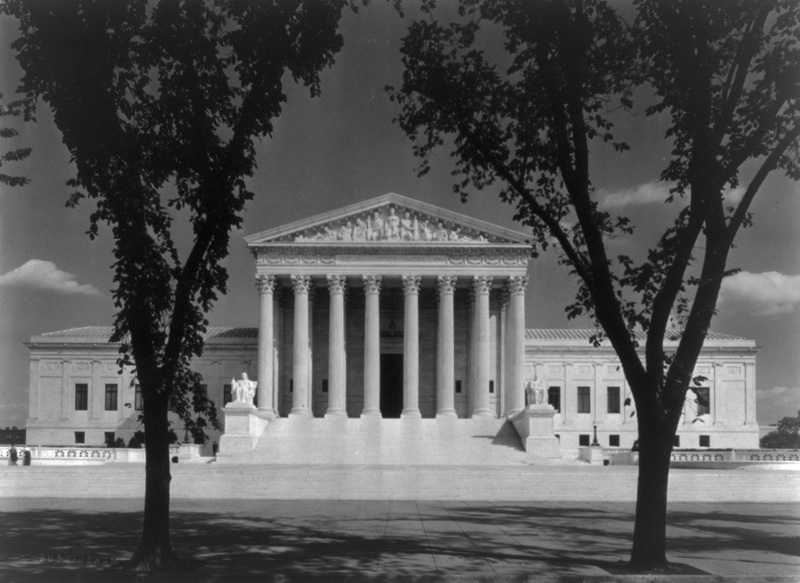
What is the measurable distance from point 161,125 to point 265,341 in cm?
4939

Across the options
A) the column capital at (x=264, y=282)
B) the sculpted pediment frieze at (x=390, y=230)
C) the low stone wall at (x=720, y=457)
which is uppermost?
the sculpted pediment frieze at (x=390, y=230)

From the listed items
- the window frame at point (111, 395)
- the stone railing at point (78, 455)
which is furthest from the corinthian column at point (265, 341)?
the window frame at point (111, 395)

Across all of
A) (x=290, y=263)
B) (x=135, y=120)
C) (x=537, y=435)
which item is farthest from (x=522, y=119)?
(x=290, y=263)

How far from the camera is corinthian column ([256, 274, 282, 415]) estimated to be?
6450cm

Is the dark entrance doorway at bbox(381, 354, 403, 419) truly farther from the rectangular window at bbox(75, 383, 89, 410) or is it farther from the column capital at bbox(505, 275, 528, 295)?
the rectangular window at bbox(75, 383, 89, 410)

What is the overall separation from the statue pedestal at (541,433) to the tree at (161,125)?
40.0 m

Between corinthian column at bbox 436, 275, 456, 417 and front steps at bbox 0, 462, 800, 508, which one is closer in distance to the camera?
front steps at bbox 0, 462, 800, 508

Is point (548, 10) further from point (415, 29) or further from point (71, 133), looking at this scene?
point (71, 133)

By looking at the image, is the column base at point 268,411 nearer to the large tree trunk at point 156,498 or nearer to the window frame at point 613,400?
the window frame at point 613,400

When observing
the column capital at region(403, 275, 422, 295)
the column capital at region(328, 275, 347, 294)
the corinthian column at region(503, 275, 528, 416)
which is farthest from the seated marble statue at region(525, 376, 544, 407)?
the column capital at region(328, 275, 347, 294)

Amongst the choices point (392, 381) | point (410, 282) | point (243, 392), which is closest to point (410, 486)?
point (243, 392)

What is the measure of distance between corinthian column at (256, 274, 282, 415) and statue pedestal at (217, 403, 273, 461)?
794 cm

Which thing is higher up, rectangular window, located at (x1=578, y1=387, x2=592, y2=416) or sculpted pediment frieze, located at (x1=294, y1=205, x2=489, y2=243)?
sculpted pediment frieze, located at (x1=294, y1=205, x2=489, y2=243)

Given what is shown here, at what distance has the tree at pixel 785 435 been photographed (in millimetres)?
103188
